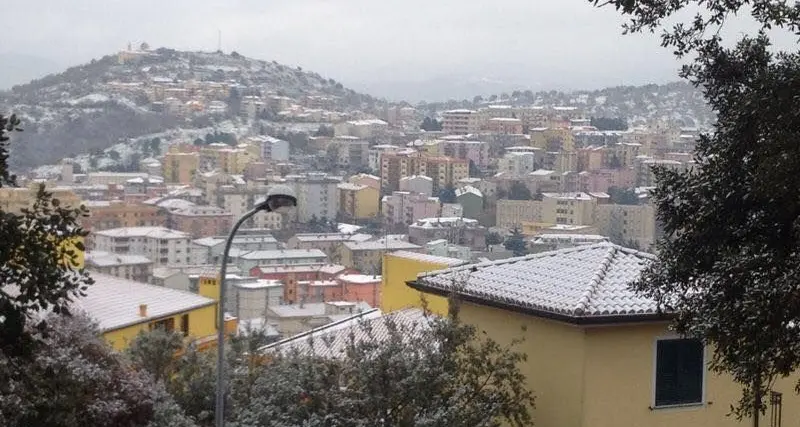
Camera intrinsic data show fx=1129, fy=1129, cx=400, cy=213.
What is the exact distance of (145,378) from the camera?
9.18m

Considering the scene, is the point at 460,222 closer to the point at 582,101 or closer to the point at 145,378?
the point at 145,378

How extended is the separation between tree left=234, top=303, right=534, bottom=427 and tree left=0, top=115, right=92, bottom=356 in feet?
11.5

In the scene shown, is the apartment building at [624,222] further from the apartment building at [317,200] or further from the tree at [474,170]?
the tree at [474,170]

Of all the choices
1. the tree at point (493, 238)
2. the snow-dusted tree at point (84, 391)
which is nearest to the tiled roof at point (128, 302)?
the snow-dusted tree at point (84, 391)

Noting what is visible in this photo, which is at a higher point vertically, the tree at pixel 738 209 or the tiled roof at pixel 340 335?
the tree at pixel 738 209

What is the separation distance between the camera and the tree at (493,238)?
80125mm

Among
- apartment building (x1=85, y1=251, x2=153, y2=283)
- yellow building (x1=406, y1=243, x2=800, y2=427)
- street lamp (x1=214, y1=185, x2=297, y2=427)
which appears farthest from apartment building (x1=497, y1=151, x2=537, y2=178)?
street lamp (x1=214, y1=185, x2=297, y2=427)

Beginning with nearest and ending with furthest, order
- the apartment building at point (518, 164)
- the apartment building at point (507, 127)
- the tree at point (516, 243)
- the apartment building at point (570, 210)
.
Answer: the tree at point (516, 243)
the apartment building at point (570, 210)
the apartment building at point (518, 164)
the apartment building at point (507, 127)

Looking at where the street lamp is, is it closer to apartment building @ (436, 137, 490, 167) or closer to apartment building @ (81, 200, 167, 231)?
apartment building @ (81, 200, 167, 231)

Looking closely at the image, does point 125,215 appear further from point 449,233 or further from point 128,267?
point 128,267

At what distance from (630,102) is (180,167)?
82890 mm

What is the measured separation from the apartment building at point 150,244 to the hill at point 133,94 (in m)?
9.70

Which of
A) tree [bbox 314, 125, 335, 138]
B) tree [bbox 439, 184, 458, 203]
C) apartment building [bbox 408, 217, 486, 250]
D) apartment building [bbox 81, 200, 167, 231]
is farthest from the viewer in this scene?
tree [bbox 314, 125, 335, 138]

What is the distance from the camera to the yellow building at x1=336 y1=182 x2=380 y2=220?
331 ft
